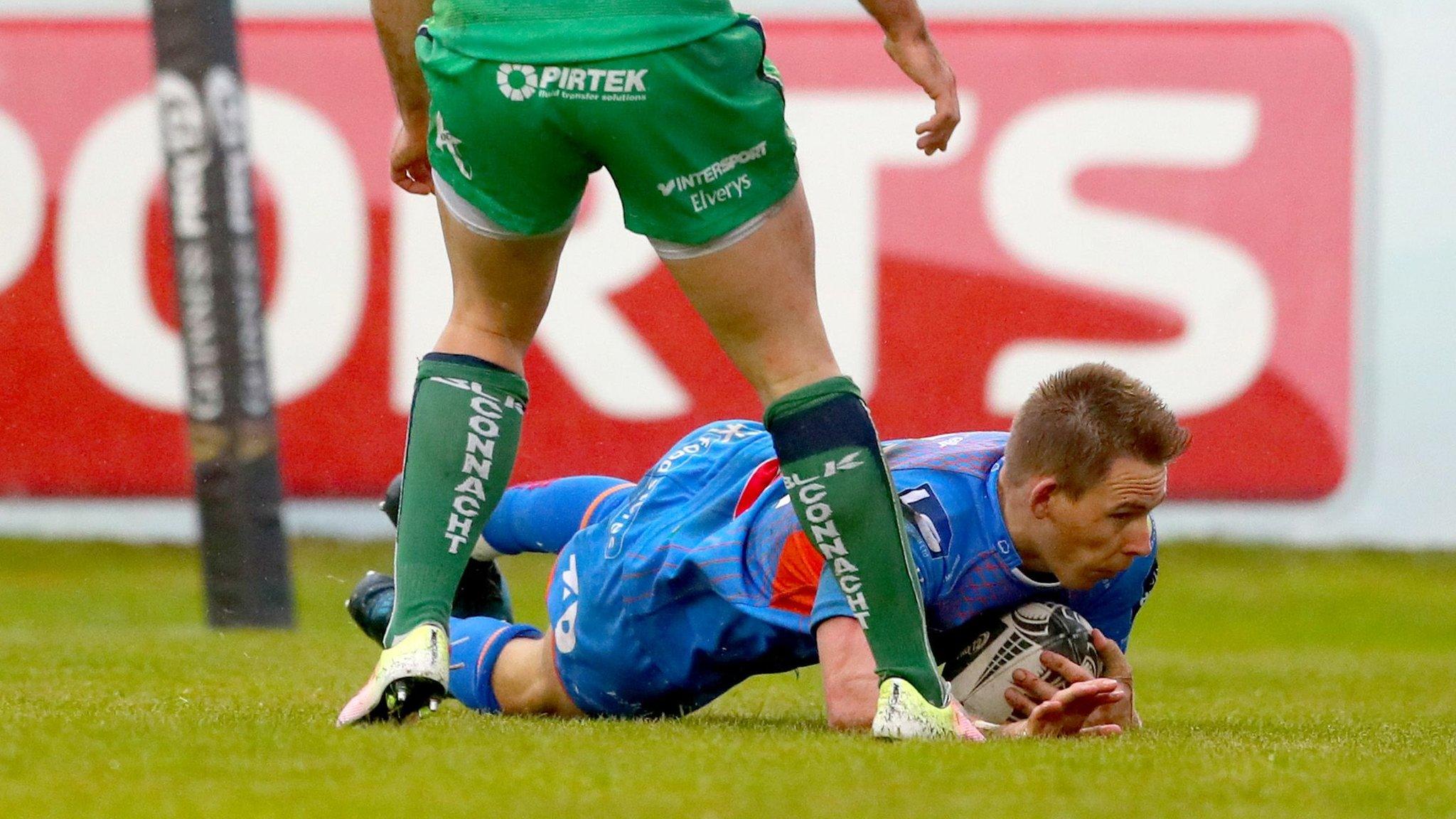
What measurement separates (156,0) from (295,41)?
1.68m

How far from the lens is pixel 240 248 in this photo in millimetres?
5668

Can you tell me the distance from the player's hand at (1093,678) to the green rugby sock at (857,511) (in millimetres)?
326

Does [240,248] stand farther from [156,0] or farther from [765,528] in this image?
[765,528]

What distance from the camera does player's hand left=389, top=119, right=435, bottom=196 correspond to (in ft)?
8.29

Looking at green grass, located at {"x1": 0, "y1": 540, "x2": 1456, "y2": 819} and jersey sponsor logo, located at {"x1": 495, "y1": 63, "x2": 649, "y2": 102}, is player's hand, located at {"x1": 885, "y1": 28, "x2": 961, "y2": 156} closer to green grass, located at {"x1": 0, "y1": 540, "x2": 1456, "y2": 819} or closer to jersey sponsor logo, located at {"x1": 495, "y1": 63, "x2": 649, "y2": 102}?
jersey sponsor logo, located at {"x1": 495, "y1": 63, "x2": 649, "y2": 102}

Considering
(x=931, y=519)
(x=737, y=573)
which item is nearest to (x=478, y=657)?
Result: (x=737, y=573)

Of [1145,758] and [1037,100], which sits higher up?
[1145,758]

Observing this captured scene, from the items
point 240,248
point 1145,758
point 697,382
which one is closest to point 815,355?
point 1145,758

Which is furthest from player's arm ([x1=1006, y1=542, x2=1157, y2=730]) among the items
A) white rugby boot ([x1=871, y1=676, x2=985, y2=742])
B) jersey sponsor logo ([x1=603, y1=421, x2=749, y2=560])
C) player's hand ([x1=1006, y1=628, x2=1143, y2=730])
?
jersey sponsor logo ([x1=603, y1=421, x2=749, y2=560])

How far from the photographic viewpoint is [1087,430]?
2.46 metres

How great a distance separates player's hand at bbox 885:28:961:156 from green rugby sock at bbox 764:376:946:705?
34cm

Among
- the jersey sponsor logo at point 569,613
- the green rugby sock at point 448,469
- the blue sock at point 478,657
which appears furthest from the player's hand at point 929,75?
the blue sock at point 478,657

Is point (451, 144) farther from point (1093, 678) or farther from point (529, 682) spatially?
point (1093, 678)

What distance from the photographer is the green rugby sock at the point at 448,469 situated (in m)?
2.25
